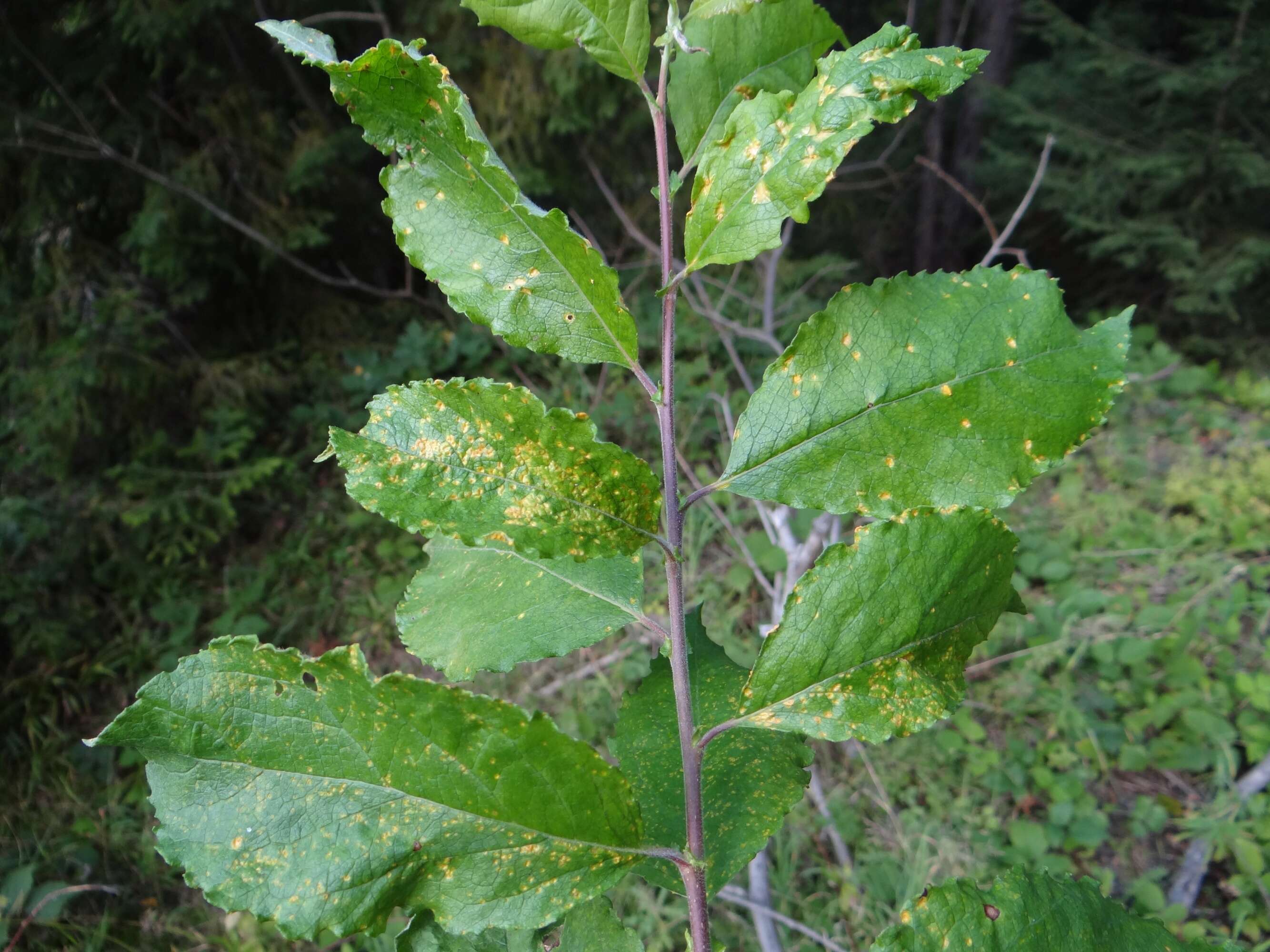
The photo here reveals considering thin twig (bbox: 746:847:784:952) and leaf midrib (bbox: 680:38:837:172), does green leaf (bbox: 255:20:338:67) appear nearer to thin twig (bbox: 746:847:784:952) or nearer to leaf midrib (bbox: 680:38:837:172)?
leaf midrib (bbox: 680:38:837:172)

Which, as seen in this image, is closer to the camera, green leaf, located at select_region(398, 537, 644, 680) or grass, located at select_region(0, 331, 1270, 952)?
green leaf, located at select_region(398, 537, 644, 680)

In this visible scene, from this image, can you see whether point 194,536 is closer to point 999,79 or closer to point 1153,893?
point 1153,893

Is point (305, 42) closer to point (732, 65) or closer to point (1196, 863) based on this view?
point (732, 65)

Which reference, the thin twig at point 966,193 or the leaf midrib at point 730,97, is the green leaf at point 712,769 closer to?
the leaf midrib at point 730,97

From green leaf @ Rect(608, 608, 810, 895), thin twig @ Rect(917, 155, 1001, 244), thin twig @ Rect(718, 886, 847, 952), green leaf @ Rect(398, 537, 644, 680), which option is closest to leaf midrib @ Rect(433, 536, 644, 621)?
green leaf @ Rect(398, 537, 644, 680)

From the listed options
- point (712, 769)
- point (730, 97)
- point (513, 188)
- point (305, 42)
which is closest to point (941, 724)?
point (712, 769)

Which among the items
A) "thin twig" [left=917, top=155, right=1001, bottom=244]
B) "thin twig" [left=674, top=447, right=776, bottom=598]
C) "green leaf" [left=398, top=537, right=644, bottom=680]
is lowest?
"thin twig" [left=674, top=447, right=776, bottom=598]
